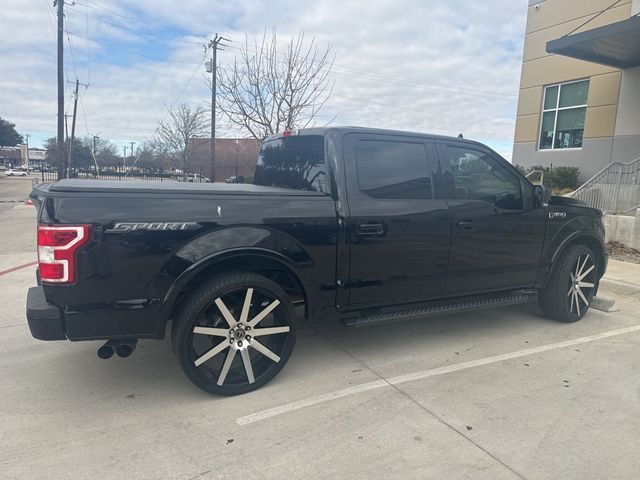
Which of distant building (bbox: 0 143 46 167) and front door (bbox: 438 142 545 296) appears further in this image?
distant building (bbox: 0 143 46 167)

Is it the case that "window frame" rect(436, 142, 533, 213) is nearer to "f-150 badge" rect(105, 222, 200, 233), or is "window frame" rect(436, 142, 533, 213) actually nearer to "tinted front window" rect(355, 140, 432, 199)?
"tinted front window" rect(355, 140, 432, 199)

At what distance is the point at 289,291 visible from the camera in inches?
148

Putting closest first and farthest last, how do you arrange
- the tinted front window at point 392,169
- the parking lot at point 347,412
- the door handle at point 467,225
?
the parking lot at point 347,412
the tinted front window at point 392,169
the door handle at point 467,225

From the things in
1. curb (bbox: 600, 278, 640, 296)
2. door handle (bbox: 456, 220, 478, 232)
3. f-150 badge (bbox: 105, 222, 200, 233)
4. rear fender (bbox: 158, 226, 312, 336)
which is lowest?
curb (bbox: 600, 278, 640, 296)

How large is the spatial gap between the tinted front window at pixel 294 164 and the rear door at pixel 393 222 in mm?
279

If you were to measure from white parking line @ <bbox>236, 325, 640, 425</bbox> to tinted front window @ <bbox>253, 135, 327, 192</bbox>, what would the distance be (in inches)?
63.0

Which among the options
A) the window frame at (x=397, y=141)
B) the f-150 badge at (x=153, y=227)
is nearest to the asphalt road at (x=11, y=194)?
the f-150 badge at (x=153, y=227)

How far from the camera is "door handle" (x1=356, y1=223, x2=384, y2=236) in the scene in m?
3.80

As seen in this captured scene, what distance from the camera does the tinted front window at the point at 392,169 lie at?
3957mm

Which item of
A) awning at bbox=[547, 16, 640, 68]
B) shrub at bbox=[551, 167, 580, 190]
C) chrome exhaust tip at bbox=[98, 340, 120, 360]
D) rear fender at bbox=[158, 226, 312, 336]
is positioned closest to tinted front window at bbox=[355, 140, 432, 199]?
rear fender at bbox=[158, 226, 312, 336]

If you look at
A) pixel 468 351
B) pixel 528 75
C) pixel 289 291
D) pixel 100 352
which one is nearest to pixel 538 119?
pixel 528 75

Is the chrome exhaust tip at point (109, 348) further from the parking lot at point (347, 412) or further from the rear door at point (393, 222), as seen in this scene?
the rear door at point (393, 222)

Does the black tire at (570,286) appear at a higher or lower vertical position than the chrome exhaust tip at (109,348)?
higher

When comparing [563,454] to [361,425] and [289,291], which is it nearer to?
[361,425]
